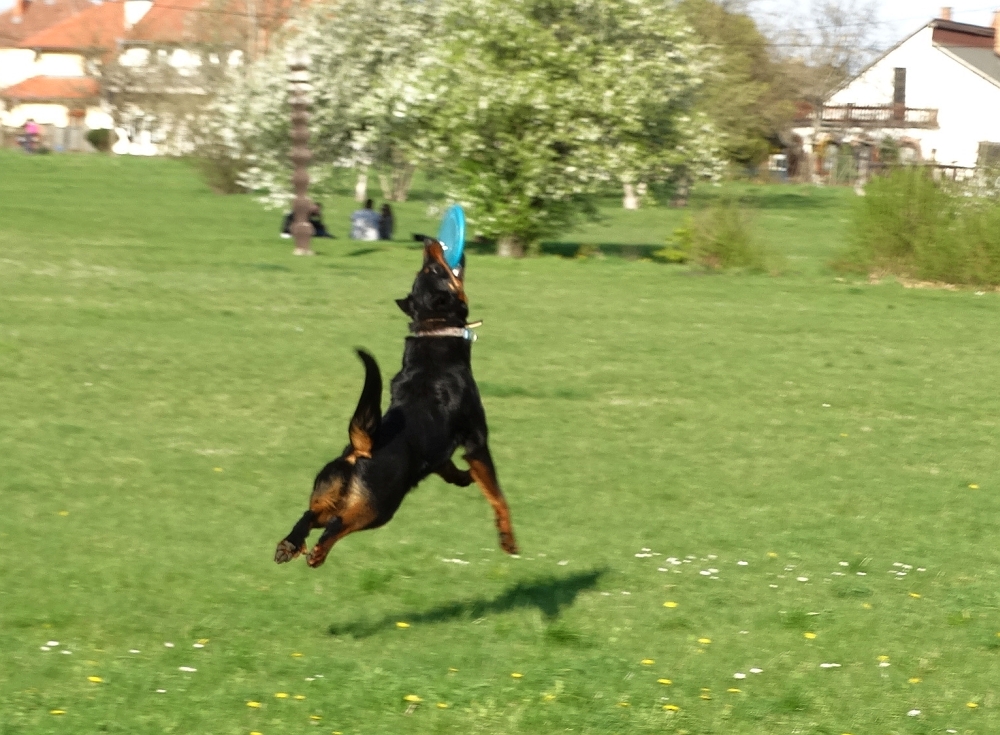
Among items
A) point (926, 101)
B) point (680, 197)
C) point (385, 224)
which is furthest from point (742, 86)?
point (385, 224)

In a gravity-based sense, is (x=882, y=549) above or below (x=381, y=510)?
below

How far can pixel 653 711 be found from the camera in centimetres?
620

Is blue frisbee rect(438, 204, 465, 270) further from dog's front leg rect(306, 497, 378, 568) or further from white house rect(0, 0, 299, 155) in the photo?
white house rect(0, 0, 299, 155)

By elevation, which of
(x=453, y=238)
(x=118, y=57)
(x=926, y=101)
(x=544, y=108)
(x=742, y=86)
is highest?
(x=118, y=57)

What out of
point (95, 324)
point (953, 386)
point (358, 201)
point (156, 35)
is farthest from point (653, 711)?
point (156, 35)

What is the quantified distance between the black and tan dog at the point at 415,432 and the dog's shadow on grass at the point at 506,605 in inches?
48.3

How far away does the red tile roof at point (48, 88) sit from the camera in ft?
328

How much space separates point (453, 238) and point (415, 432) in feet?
3.15

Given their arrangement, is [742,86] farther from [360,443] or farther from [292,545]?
[292,545]

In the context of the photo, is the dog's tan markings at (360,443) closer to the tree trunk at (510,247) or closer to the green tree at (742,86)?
the tree trunk at (510,247)

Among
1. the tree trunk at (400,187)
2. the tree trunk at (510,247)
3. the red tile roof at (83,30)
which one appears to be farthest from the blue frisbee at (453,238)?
the red tile roof at (83,30)

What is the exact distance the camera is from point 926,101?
243ft

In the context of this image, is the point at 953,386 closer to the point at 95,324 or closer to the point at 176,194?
the point at 95,324

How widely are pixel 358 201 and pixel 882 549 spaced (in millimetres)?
37523
